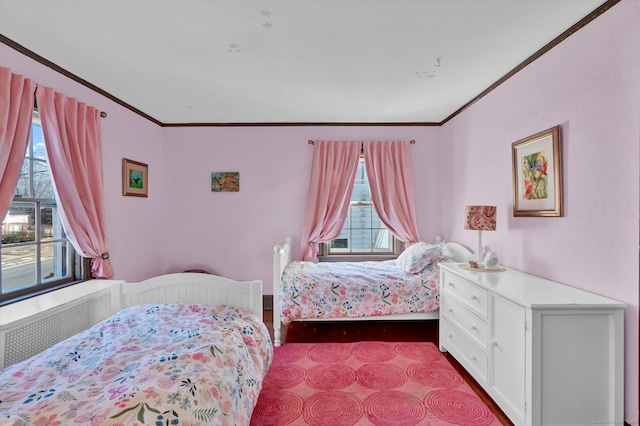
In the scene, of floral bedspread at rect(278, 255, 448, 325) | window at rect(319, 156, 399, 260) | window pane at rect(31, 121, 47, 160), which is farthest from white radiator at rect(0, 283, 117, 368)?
window at rect(319, 156, 399, 260)

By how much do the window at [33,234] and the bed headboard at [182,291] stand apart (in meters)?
0.75

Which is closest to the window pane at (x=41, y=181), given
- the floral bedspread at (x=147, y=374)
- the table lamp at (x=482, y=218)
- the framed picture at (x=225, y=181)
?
the floral bedspread at (x=147, y=374)

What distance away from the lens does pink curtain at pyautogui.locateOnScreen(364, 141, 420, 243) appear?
12.9 feet

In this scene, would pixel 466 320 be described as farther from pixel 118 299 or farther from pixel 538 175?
pixel 118 299

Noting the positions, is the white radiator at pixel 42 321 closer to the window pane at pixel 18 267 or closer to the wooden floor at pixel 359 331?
the window pane at pixel 18 267

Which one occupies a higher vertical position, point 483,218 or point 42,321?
point 483,218

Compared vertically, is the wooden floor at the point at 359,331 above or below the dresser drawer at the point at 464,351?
below

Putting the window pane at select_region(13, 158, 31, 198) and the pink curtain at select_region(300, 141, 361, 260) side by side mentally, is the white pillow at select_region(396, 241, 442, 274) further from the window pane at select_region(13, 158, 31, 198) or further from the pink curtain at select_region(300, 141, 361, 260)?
the window pane at select_region(13, 158, 31, 198)

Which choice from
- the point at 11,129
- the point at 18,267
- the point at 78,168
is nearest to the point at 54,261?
the point at 18,267

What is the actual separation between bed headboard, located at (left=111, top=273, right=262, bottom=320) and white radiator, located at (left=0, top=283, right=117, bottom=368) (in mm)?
245

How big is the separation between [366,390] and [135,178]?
128 inches

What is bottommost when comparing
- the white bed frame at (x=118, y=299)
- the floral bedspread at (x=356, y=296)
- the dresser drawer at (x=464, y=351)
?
the dresser drawer at (x=464, y=351)

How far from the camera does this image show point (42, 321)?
6.22 feet

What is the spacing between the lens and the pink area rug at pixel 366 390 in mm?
1899
